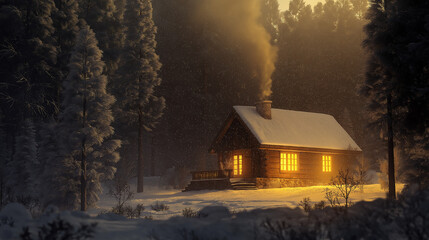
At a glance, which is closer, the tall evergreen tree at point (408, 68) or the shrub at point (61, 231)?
the shrub at point (61, 231)

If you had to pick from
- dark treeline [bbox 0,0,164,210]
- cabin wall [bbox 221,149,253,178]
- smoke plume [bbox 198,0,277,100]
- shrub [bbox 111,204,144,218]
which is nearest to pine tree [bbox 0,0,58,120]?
dark treeline [bbox 0,0,164,210]

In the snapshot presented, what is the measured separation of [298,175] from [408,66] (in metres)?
18.8

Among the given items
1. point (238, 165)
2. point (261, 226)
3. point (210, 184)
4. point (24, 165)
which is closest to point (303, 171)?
point (238, 165)

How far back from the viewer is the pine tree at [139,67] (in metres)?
39.1

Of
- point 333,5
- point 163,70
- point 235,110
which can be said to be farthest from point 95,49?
point 333,5

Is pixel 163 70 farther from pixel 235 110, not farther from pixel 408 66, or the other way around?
pixel 408 66

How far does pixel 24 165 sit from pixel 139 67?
38.7 feet

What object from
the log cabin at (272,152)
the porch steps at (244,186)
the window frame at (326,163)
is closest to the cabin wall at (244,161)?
the log cabin at (272,152)

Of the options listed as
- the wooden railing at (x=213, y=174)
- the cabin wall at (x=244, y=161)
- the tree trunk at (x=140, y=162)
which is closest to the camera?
the wooden railing at (x=213, y=174)

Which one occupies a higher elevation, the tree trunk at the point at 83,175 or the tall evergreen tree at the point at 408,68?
the tall evergreen tree at the point at 408,68

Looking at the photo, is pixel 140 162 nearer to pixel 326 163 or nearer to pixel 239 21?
pixel 326 163

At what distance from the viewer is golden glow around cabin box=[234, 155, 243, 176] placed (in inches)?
1382

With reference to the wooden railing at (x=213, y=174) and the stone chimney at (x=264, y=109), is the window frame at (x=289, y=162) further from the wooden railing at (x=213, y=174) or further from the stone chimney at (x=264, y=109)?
the wooden railing at (x=213, y=174)

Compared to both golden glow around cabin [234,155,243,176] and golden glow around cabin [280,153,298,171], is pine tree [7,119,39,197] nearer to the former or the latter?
golden glow around cabin [234,155,243,176]
